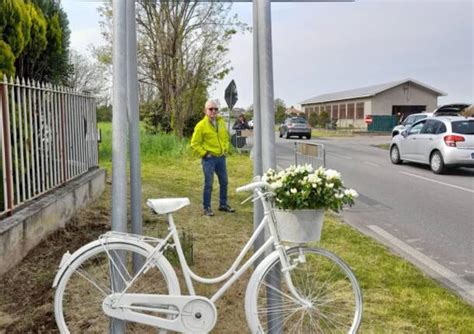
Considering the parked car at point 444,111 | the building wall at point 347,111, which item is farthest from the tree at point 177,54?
the building wall at point 347,111

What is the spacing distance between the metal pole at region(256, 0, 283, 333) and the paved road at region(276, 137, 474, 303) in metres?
2.31

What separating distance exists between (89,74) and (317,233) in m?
28.7

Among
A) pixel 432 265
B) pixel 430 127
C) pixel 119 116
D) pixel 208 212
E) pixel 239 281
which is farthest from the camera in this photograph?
pixel 430 127

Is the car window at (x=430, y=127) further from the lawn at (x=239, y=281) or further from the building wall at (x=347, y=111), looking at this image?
the building wall at (x=347, y=111)

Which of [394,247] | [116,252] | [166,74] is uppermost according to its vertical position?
[166,74]

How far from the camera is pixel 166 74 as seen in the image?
853 inches

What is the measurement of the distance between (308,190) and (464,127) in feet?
39.1

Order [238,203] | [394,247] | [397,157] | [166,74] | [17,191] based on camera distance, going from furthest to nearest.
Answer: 1. [166,74]
2. [397,157]
3. [238,203]
4. [394,247]
5. [17,191]

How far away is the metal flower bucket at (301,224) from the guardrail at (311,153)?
508cm

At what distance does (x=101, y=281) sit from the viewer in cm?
348

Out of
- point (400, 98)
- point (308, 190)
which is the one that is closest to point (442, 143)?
point (308, 190)

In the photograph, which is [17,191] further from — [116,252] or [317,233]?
[317,233]

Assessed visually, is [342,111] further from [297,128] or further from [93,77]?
[93,77]

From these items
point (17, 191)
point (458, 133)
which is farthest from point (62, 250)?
point (458, 133)
